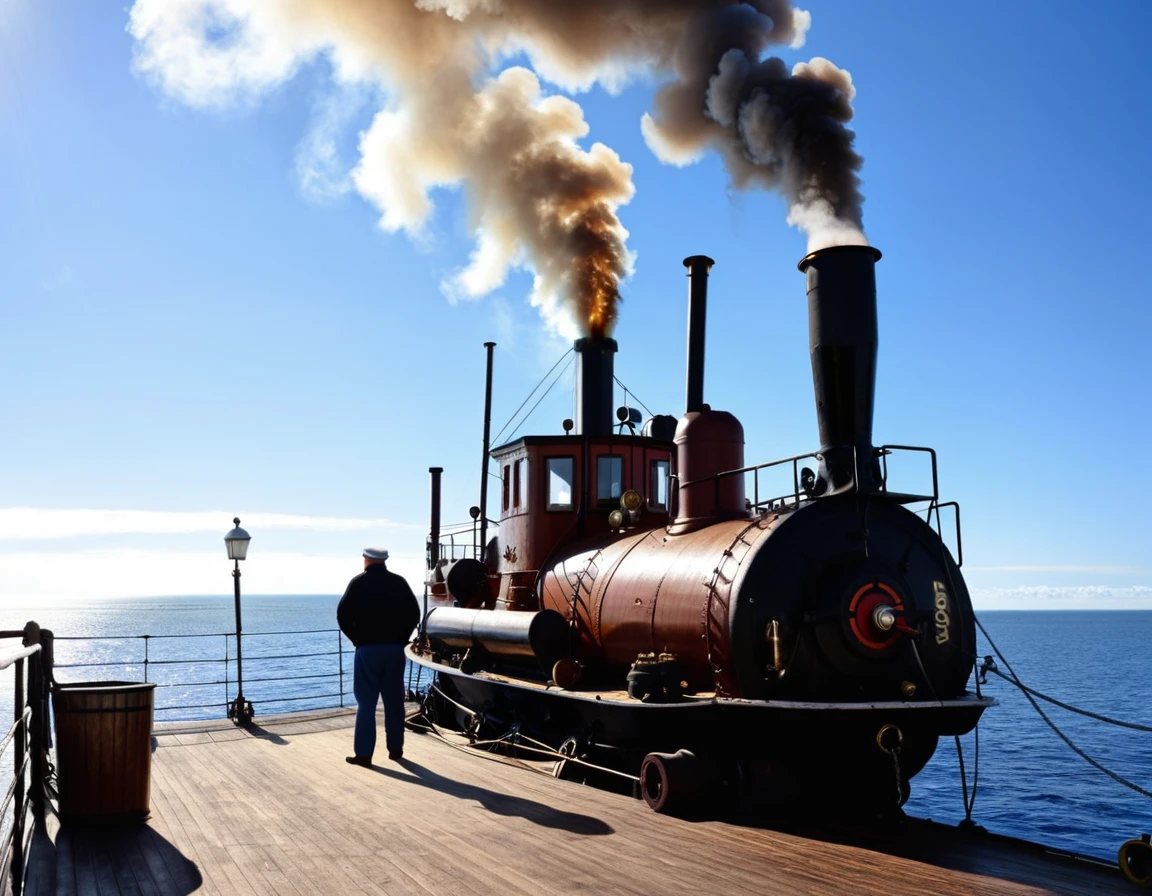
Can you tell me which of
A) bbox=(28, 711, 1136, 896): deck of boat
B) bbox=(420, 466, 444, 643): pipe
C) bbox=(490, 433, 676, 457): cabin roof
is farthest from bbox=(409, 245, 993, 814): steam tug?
bbox=(420, 466, 444, 643): pipe

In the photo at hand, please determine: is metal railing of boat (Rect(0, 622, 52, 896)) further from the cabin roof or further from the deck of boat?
the cabin roof

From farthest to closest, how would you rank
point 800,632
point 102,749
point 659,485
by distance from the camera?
point 659,485 → point 800,632 → point 102,749

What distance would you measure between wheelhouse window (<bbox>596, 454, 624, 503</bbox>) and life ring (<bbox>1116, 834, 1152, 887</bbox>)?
8289 millimetres

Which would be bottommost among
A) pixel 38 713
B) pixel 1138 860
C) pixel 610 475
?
pixel 1138 860

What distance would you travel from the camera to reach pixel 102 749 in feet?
23.6

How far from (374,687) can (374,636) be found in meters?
0.55

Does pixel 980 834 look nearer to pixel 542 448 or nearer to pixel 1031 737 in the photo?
pixel 542 448

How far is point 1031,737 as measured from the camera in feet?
117

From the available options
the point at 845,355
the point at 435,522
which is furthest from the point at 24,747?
the point at 435,522

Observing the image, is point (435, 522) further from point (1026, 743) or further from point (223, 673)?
point (223, 673)

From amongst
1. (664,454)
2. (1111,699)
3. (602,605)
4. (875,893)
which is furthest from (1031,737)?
(875,893)

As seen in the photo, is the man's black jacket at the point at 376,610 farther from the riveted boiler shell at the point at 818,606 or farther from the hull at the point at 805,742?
the riveted boiler shell at the point at 818,606

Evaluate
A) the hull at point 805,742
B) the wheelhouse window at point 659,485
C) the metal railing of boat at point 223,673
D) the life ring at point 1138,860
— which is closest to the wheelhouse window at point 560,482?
the wheelhouse window at point 659,485

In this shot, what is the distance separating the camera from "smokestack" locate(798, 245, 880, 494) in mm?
8648
